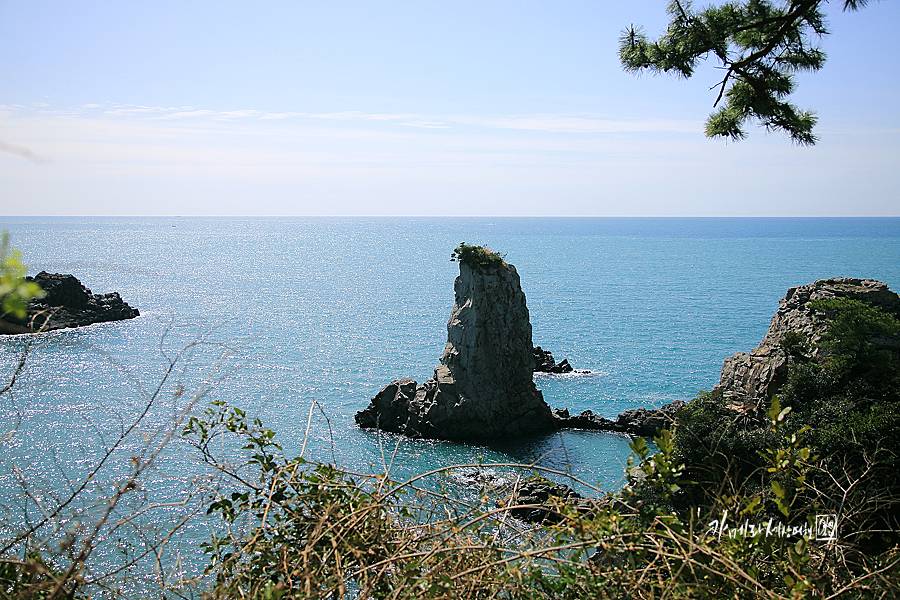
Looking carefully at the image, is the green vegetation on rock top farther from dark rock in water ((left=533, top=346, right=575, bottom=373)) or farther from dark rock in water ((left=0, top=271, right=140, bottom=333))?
dark rock in water ((left=0, top=271, right=140, bottom=333))

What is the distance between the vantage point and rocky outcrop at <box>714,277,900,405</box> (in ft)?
68.6

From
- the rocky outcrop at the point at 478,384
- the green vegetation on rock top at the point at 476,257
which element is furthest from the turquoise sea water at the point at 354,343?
the green vegetation on rock top at the point at 476,257

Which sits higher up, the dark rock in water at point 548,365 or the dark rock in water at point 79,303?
the dark rock in water at point 79,303

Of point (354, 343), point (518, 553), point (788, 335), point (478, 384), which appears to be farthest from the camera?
point (354, 343)

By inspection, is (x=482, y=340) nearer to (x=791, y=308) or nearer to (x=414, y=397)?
(x=414, y=397)

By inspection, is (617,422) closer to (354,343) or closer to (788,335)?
(788,335)

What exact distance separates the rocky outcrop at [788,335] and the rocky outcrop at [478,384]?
13919 millimetres

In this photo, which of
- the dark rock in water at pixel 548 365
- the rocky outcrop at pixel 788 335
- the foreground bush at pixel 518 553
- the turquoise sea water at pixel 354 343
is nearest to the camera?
the foreground bush at pixel 518 553

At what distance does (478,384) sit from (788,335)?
17263 millimetres

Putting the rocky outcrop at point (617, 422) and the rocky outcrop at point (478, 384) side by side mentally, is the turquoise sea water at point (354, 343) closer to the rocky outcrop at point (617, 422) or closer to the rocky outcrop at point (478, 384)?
the rocky outcrop at point (617, 422)

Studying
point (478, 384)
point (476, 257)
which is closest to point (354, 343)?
point (478, 384)

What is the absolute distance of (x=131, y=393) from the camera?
41.8m

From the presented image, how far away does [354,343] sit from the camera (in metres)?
59.0

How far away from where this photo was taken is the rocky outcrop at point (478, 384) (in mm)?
34281
